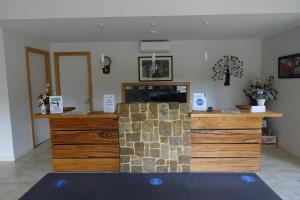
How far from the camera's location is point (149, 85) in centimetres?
512

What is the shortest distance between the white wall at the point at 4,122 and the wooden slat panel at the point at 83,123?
1.14 meters

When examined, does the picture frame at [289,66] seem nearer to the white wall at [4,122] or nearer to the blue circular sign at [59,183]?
the blue circular sign at [59,183]

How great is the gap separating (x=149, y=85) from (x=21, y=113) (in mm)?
2704

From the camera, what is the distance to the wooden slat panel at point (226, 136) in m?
3.09

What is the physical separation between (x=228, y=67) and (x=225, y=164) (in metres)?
2.59

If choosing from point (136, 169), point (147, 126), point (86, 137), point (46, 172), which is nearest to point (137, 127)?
point (147, 126)

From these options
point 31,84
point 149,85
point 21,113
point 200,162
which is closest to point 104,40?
point 149,85

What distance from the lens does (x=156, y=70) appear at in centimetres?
509

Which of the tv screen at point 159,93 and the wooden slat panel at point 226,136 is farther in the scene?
the tv screen at point 159,93

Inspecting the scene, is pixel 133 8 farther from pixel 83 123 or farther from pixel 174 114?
pixel 83 123

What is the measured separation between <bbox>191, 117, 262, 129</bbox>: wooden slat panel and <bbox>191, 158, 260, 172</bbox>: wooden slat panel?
1.62ft

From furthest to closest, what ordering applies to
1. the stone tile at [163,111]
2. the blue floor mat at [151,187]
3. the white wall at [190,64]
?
the white wall at [190,64], the stone tile at [163,111], the blue floor mat at [151,187]

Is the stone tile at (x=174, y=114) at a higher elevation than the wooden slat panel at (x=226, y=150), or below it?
higher

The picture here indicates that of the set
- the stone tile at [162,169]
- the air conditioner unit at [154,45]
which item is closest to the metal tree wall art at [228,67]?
the air conditioner unit at [154,45]
